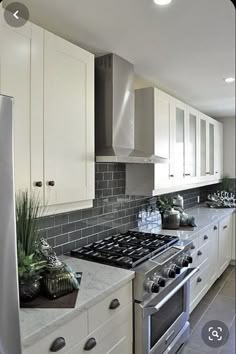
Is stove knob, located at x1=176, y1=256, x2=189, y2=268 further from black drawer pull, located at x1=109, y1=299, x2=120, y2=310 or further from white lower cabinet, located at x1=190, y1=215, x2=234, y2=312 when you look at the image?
black drawer pull, located at x1=109, y1=299, x2=120, y2=310

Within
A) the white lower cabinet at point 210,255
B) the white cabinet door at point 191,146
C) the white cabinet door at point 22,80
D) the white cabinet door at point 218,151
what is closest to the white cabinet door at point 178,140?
the white cabinet door at point 191,146

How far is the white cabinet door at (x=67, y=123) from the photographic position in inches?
65.3

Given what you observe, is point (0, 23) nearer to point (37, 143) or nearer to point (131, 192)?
point (37, 143)

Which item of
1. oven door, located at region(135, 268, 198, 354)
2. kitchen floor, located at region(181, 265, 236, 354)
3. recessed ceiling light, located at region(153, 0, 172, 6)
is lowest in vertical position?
kitchen floor, located at region(181, 265, 236, 354)

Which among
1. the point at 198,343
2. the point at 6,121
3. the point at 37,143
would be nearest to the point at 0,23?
the point at 37,143

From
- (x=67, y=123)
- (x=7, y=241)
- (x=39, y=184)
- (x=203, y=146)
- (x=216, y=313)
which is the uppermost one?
(x=203, y=146)

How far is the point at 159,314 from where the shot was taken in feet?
6.88

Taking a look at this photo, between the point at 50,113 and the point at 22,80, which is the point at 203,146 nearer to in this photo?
the point at 50,113

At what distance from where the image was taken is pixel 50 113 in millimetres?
1664

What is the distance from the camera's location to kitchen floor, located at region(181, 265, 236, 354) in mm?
2512

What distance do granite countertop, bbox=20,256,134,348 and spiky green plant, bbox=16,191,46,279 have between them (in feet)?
0.61

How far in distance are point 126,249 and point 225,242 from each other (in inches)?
98.9

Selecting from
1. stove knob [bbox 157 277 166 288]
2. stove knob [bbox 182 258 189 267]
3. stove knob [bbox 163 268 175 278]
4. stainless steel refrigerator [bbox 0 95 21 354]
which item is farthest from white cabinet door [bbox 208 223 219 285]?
stainless steel refrigerator [bbox 0 95 21 354]

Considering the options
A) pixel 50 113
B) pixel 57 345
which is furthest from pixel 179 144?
pixel 57 345
